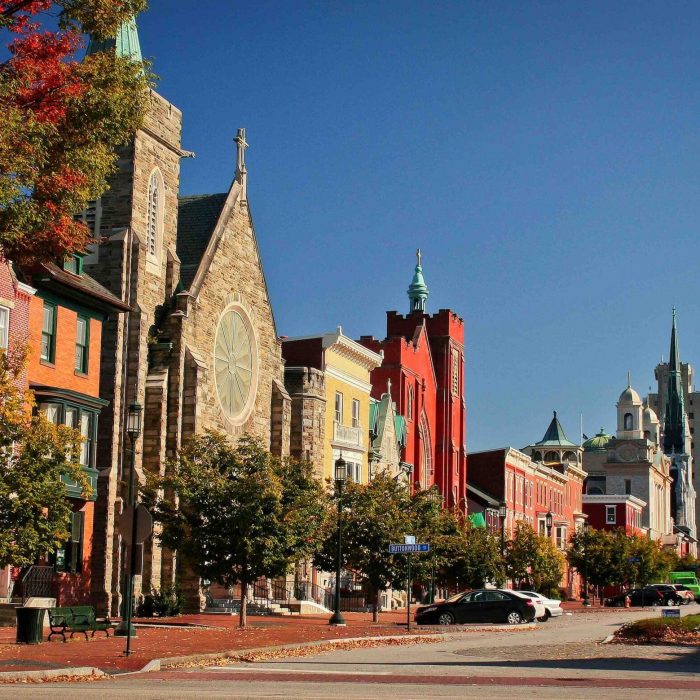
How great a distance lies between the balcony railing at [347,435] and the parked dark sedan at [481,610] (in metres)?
14.7

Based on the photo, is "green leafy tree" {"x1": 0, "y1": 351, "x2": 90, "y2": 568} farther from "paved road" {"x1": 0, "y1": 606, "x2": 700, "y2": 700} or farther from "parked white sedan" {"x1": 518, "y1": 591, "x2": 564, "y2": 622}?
"parked white sedan" {"x1": 518, "y1": 591, "x2": 564, "y2": 622}

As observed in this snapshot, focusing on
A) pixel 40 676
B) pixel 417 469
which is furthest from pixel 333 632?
pixel 417 469

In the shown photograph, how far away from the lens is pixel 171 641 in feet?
93.1

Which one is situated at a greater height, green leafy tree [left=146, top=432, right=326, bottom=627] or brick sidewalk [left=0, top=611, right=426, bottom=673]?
green leafy tree [left=146, top=432, right=326, bottom=627]

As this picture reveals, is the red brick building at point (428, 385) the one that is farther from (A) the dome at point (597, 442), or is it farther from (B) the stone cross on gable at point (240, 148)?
(A) the dome at point (597, 442)

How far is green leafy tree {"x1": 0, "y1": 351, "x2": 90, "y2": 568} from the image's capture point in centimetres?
2727

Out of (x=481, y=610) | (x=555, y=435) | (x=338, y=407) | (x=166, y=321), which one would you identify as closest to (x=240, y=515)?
(x=166, y=321)

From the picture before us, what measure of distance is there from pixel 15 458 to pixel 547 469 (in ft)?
255

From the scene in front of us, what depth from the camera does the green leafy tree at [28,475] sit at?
2727 cm

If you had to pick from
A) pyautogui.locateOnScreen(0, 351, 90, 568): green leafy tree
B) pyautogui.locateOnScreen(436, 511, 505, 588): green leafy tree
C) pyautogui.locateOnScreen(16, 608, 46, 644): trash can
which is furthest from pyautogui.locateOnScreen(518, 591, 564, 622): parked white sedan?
pyautogui.locateOnScreen(16, 608, 46, 644): trash can

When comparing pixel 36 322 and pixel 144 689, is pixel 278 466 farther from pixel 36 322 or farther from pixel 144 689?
pixel 144 689

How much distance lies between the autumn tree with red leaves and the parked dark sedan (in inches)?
983

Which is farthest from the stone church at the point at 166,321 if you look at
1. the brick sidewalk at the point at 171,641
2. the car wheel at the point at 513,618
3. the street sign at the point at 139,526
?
the street sign at the point at 139,526

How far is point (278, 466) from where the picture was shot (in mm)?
37938
